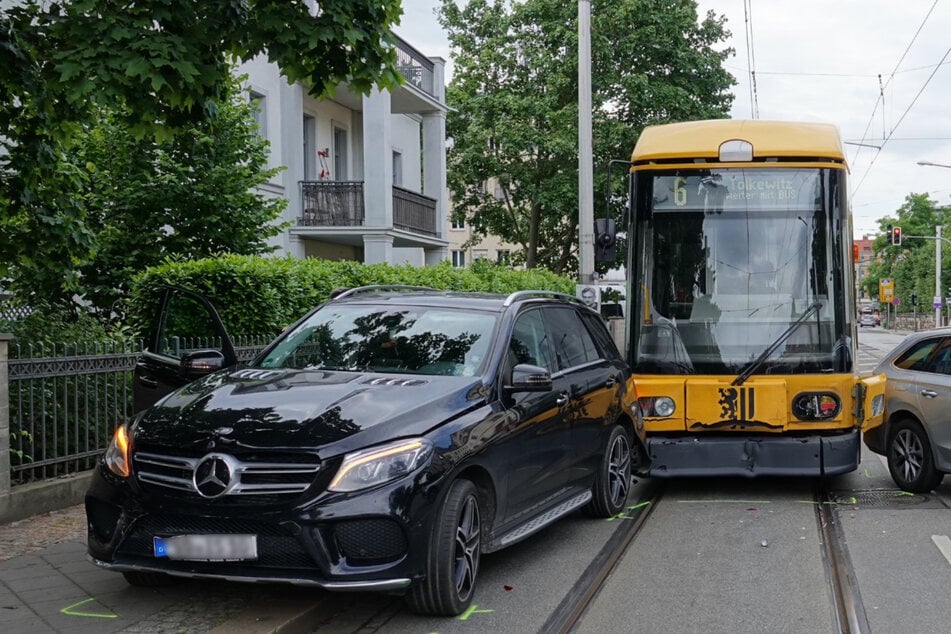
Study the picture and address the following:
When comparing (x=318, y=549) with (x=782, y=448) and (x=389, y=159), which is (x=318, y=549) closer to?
(x=782, y=448)

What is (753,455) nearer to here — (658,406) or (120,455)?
(658,406)

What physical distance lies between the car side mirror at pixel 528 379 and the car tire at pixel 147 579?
7.24 feet

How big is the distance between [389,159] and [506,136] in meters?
14.1

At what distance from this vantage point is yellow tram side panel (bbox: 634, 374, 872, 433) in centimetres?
912

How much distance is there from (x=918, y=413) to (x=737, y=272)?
1.98 meters

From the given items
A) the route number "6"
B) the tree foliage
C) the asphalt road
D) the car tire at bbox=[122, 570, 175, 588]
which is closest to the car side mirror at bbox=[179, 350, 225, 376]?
the asphalt road

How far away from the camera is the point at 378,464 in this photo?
16.7 feet

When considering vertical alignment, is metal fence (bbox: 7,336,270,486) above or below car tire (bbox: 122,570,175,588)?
above

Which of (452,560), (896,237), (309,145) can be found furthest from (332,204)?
(896,237)

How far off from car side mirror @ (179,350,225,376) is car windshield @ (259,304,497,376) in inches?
14.1

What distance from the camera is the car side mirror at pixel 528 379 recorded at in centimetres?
620

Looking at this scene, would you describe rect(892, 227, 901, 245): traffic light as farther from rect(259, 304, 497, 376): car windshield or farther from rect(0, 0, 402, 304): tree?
rect(259, 304, 497, 376): car windshield

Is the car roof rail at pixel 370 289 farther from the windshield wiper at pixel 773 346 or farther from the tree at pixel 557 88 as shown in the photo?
the tree at pixel 557 88

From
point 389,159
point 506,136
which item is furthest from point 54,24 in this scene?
point 506,136
